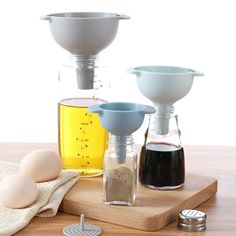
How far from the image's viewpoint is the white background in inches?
132

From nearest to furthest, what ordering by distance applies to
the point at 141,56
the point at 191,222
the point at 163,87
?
the point at 191,222 < the point at 163,87 < the point at 141,56

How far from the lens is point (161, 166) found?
59.6 inches

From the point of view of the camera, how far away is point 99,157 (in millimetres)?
1640

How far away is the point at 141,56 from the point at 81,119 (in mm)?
1785

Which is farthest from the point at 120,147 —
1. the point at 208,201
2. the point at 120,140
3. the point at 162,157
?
the point at 208,201

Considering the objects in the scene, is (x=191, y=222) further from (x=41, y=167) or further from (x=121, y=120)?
(x=41, y=167)

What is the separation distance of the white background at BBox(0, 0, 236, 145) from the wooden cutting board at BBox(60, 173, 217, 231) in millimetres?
1797

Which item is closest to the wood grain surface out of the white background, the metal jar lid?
the metal jar lid

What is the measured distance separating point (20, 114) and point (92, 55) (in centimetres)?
188

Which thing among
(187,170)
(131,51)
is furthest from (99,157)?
(131,51)

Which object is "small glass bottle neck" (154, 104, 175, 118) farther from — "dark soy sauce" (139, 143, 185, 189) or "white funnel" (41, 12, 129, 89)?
"white funnel" (41, 12, 129, 89)

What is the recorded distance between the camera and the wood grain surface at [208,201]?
1.37 metres

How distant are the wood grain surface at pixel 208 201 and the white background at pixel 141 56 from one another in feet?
4.84

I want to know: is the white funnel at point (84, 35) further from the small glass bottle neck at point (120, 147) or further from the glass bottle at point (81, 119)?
the small glass bottle neck at point (120, 147)
